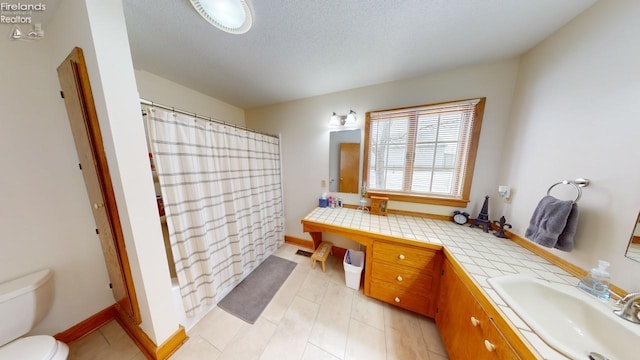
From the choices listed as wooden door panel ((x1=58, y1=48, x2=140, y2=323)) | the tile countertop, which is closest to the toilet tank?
wooden door panel ((x1=58, y1=48, x2=140, y2=323))

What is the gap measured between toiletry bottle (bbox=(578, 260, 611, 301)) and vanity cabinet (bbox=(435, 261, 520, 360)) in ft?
1.69

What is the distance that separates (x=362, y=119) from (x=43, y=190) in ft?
8.84

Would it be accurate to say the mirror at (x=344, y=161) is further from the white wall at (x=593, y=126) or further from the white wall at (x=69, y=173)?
the white wall at (x=69, y=173)

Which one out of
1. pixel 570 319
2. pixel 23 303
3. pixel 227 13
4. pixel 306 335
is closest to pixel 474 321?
pixel 570 319

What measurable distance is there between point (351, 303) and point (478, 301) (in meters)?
1.07

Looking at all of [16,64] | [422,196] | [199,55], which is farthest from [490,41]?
[16,64]

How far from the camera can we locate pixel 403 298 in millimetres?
1435

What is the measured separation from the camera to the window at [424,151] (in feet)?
5.16

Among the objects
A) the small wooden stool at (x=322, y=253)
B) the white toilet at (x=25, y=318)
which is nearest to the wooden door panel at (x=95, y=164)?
the white toilet at (x=25, y=318)

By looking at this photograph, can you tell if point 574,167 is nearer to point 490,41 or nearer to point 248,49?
point 490,41

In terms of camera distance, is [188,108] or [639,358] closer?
[639,358]

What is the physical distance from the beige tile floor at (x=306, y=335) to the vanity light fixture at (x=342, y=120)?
1.91 m

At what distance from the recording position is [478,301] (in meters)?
0.85

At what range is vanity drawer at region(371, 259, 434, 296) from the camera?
4.44 ft
